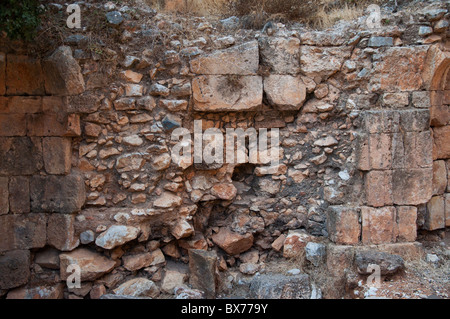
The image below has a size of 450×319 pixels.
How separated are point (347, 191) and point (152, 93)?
2.67 metres

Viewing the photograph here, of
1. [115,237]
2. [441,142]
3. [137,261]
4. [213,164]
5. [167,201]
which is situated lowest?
[137,261]

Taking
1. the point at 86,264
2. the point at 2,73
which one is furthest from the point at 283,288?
the point at 2,73

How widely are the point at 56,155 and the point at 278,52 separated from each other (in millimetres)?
2869

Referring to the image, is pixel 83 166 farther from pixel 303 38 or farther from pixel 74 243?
pixel 303 38

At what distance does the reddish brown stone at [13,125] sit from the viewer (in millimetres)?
3994

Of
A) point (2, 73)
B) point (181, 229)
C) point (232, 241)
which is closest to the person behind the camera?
point (2, 73)

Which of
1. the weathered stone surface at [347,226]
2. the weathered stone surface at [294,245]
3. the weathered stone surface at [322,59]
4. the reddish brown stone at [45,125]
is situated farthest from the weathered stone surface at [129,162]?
the weathered stone surface at [347,226]

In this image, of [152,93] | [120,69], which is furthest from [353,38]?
[120,69]

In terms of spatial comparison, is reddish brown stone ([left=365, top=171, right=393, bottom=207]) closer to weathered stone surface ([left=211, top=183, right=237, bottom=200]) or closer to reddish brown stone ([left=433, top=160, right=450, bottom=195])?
reddish brown stone ([left=433, top=160, right=450, bottom=195])

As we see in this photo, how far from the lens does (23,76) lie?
3.98 metres

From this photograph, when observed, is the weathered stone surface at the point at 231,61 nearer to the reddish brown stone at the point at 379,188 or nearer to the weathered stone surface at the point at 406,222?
the reddish brown stone at the point at 379,188

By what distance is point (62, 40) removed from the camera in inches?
156

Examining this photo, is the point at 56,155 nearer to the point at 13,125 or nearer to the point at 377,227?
the point at 13,125

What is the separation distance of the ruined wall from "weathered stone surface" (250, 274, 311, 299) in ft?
1.70
